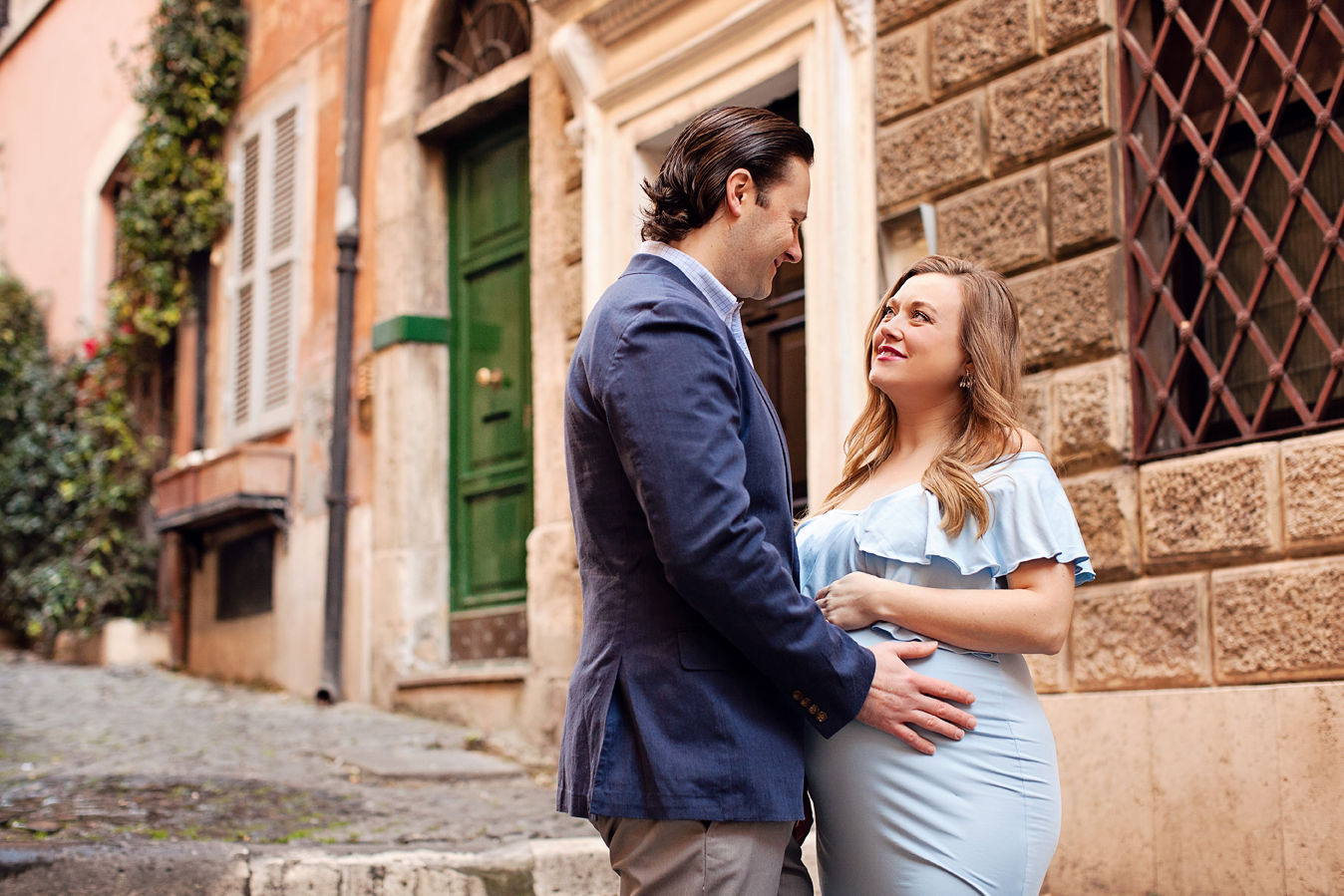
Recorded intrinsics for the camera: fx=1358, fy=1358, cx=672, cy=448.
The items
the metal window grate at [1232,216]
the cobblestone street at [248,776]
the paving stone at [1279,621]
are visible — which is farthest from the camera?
the cobblestone street at [248,776]

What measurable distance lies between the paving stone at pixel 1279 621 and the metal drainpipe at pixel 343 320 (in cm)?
527

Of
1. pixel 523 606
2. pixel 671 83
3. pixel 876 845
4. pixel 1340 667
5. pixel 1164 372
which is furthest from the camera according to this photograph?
pixel 523 606

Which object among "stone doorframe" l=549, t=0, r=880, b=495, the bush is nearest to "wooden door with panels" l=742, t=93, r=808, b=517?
"stone doorframe" l=549, t=0, r=880, b=495

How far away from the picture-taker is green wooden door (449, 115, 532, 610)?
7.41 meters

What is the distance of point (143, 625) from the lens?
33.5 feet

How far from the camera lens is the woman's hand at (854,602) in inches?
82.5

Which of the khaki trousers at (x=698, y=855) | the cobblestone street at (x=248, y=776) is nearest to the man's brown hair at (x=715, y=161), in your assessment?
the khaki trousers at (x=698, y=855)

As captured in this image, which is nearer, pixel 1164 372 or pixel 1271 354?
pixel 1271 354

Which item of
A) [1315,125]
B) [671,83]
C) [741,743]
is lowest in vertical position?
[741,743]

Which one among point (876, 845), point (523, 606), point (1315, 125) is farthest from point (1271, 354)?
point (523, 606)

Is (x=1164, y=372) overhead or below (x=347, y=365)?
below

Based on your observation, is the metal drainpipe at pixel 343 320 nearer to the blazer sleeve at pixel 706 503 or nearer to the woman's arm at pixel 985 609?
the woman's arm at pixel 985 609

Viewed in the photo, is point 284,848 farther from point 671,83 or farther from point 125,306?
point 125,306

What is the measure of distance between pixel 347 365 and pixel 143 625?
11.2 ft
